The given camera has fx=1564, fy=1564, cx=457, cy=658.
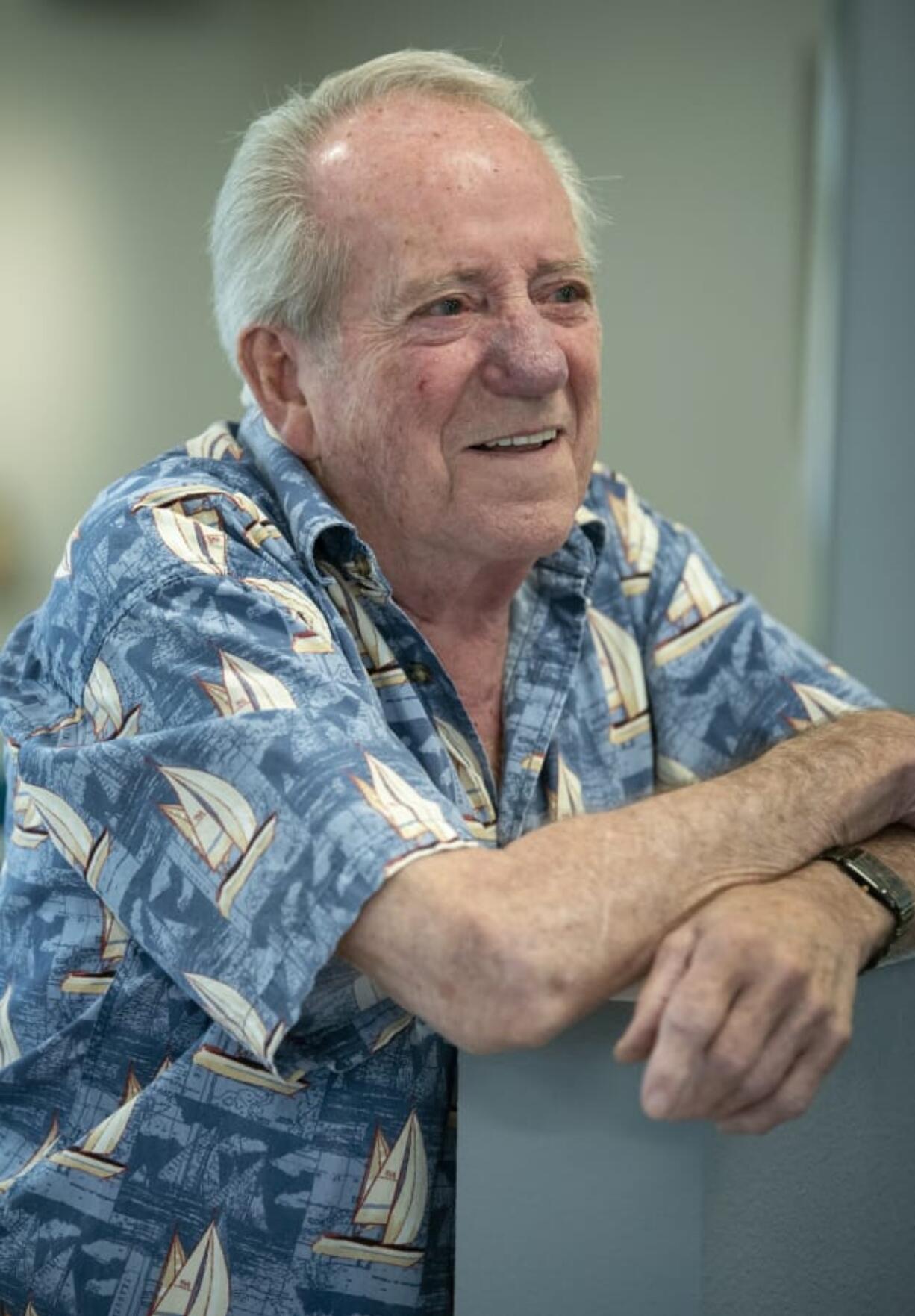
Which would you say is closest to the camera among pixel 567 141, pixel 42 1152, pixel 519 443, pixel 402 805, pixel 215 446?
pixel 402 805

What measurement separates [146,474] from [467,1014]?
609mm

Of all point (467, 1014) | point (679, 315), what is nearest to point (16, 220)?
point (679, 315)

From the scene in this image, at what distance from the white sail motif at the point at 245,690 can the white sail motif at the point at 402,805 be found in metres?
0.08

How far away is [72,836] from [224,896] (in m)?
0.19

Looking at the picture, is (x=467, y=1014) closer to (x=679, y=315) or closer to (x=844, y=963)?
(x=844, y=963)

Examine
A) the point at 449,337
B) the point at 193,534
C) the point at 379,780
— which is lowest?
the point at 379,780

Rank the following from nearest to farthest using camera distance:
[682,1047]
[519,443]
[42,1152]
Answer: [682,1047]
[42,1152]
[519,443]

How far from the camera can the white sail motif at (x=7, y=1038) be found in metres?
1.34

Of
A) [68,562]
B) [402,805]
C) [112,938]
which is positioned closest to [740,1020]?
[402,805]

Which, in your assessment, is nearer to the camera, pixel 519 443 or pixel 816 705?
pixel 519 443

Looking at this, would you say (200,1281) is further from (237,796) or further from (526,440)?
(526,440)

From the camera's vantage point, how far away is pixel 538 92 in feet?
9.45

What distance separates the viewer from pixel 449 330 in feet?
4.55

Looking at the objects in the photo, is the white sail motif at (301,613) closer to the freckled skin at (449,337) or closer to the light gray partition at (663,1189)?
the freckled skin at (449,337)
